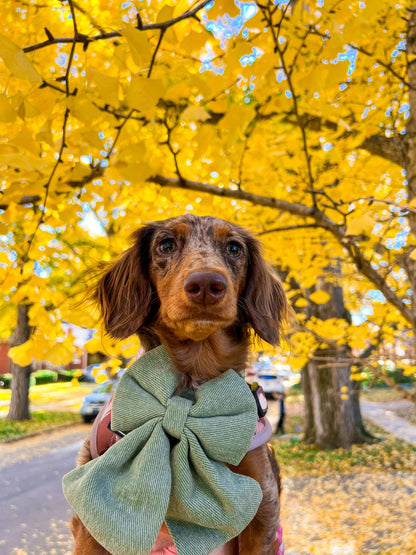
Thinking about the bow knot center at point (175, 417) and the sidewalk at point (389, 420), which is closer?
the bow knot center at point (175, 417)

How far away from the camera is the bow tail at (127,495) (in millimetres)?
1192

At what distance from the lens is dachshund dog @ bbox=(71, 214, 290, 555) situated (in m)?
1.44

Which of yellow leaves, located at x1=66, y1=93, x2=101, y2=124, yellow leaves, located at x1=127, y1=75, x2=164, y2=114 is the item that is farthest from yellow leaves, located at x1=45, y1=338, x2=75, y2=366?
yellow leaves, located at x1=127, y1=75, x2=164, y2=114

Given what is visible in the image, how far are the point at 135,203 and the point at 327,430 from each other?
7.23 meters

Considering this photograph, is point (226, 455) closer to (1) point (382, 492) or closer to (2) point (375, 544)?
(2) point (375, 544)

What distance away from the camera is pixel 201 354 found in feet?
5.46

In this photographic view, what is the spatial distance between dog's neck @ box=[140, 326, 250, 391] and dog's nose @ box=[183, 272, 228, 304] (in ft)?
1.06

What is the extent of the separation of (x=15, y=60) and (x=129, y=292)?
3.11ft

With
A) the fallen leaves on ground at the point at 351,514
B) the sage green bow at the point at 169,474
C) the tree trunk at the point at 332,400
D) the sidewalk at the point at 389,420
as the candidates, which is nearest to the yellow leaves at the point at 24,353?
the sage green bow at the point at 169,474

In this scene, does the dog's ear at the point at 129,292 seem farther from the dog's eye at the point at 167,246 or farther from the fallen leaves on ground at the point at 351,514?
the fallen leaves on ground at the point at 351,514

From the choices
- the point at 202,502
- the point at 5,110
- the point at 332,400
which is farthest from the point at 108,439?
the point at 332,400

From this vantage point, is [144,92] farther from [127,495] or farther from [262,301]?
[127,495]

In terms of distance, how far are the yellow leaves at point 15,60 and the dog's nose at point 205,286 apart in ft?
2.42

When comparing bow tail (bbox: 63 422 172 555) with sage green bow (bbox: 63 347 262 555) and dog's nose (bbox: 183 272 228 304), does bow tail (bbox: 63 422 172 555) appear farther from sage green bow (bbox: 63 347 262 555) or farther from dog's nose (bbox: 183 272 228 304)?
dog's nose (bbox: 183 272 228 304)
